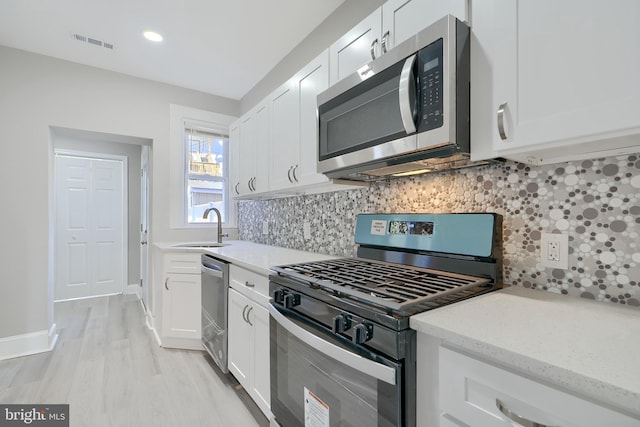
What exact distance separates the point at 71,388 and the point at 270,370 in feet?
5.24

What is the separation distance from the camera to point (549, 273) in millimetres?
1068

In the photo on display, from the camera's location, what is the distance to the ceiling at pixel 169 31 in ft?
6.82

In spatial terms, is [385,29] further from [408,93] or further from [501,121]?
[501,121]

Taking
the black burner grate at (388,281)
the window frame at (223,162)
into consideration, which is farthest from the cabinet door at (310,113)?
the window frame at (223,162)

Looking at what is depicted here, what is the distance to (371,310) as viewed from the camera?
0.86m

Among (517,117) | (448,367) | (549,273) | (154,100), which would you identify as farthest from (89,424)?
(154,100)

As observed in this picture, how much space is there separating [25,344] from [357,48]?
3486mm

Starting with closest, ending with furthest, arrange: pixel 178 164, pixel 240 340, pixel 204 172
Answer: pixel 240 340 → pixel 178 164 → pixel 204 172

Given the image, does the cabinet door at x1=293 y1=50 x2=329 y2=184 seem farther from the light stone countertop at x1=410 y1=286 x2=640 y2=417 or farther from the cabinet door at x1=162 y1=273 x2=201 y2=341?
the cabinet door at x1=162 y1=273 x2=201 y2=341

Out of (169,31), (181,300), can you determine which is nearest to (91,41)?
(169,31)

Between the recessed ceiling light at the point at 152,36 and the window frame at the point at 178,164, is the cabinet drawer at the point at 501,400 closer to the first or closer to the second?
the recessed ceiling light at the point at 152,36

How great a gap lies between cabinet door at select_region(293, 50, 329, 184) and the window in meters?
1.93

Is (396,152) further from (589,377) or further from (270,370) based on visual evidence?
(270,370)

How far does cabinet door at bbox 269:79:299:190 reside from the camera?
6.58 feet
